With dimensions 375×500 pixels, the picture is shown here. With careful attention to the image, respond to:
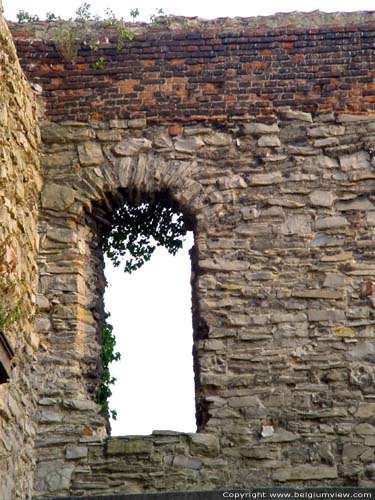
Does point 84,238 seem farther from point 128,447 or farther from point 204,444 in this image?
point 204,444

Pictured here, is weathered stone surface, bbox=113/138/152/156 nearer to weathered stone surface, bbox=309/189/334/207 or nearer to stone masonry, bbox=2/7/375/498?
stone masonry, bbox=2/7/375/498

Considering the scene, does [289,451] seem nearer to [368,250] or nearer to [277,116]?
[368,250]

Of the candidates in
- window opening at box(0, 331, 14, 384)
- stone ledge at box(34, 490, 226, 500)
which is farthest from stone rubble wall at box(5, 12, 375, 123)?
window opening at box(0, 331, 14, 384)

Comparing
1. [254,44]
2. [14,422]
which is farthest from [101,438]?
[254,44]

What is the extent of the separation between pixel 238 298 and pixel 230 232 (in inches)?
24.8

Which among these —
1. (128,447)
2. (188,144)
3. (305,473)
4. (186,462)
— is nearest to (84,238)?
(188,144)

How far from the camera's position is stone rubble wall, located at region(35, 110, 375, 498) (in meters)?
8.38

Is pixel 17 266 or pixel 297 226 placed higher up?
pixel 297 226

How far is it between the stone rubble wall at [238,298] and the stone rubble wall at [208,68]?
19 cm

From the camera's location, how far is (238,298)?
9.02 meters

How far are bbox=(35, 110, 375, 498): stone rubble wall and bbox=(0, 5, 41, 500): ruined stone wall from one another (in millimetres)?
213

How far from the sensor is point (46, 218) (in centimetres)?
938

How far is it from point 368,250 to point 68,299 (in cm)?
259

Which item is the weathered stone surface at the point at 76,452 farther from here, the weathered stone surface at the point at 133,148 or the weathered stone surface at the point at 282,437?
the weathered stone surface at the point at 133,148
